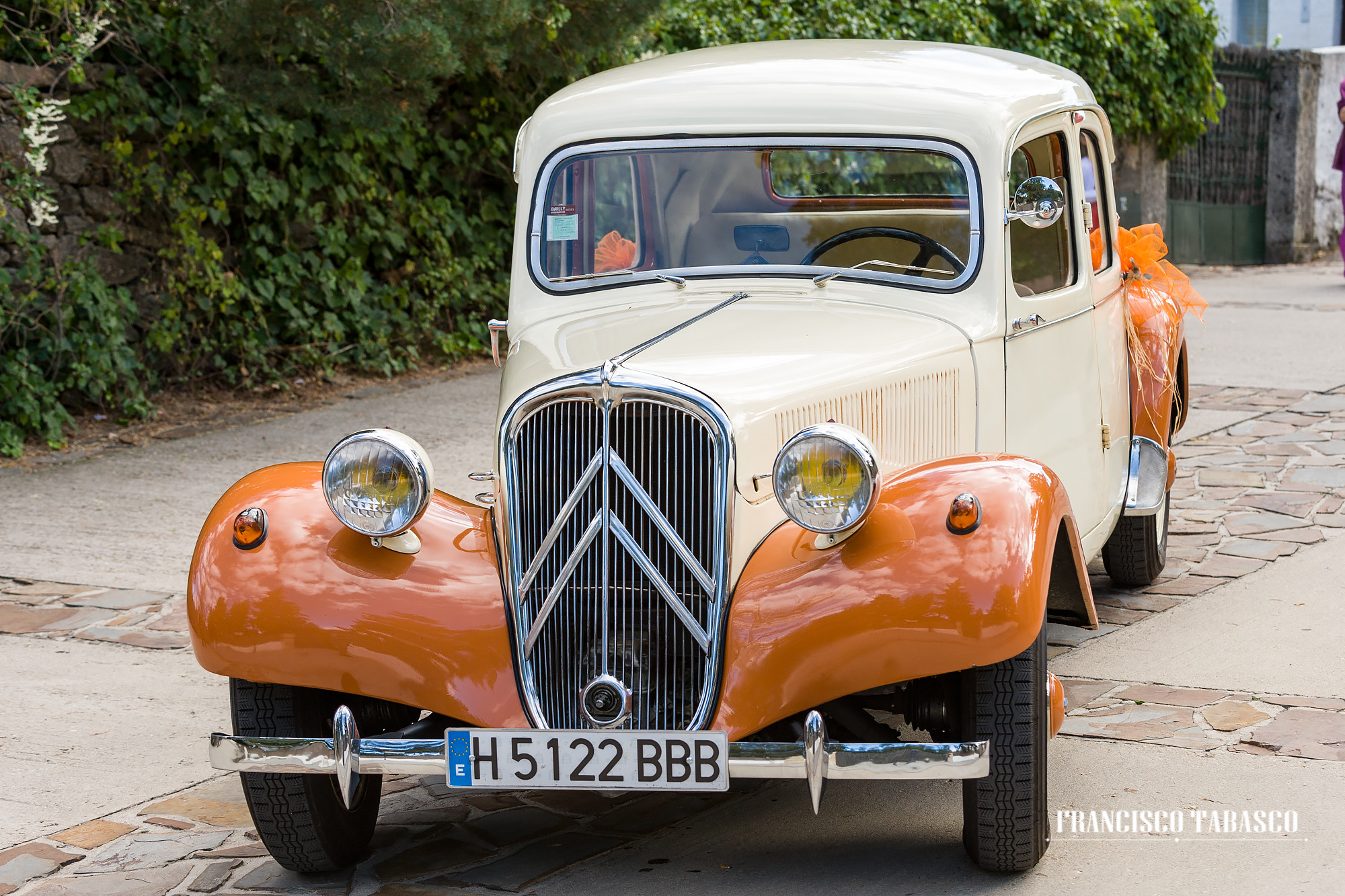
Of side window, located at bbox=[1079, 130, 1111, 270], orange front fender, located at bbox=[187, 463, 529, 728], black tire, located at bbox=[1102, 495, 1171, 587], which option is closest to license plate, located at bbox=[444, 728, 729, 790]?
orange front fender, located at bbox=[187, 463, 529, 728]

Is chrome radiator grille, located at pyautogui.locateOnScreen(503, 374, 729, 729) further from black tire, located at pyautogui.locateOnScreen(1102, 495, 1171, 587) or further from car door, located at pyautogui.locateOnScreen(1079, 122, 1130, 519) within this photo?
black tire, located at pyautogui.locateOnScreen(1102, 495, 1171, 587)

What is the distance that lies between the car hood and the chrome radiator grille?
0.11 m

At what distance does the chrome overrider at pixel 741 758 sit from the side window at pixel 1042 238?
5.50ft

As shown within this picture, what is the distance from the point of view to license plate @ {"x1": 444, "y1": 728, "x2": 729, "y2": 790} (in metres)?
2.95

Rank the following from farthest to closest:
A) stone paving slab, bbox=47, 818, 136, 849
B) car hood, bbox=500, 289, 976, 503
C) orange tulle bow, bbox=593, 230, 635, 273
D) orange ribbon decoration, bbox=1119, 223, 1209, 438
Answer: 1. orange ribbon decoration, bbox=1119, 223, 1209, 438
2. orange tulle bow, bbox=593, 230, 635, 273
3. stone paving slab, bbox=47, 818, 136, 849
4. car hood, bbox=500, 289, 976, 503

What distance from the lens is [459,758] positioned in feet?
9.92

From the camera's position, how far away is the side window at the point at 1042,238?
166 inches

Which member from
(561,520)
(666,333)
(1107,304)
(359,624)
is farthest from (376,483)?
(1107,304)

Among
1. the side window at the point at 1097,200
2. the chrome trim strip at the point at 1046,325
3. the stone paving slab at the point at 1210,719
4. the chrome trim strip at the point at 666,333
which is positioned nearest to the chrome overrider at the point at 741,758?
the chrome trim strip at the point at 666,333

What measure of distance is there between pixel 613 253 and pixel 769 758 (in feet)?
5.78

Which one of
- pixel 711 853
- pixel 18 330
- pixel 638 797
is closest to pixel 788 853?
pixel 711 853

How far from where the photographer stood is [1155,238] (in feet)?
18.9

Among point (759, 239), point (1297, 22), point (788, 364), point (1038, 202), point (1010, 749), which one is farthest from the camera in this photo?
point (1297, 22)

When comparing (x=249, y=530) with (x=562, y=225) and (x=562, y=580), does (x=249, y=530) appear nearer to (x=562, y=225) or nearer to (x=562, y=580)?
(x=562, y=580)
